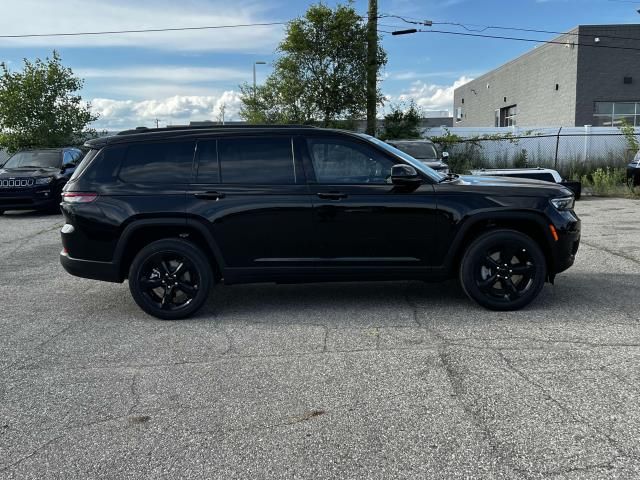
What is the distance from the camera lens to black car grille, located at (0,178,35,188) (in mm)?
13656

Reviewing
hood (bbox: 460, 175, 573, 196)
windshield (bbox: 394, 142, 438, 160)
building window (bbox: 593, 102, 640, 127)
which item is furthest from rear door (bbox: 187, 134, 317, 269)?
building window (bbox: 593, 102, 640, 127)

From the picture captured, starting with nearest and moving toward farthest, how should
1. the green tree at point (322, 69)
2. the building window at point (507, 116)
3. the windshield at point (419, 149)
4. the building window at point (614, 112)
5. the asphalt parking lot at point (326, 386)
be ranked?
1. the asphalt parking lot at point (326, 386)
2. the windshield at point (419, 149)
3. the green tree at point (322, 69)
4. the building window at point (614, 112)
5. the building window at point (507, 116)

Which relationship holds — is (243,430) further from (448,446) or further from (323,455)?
(448,446)

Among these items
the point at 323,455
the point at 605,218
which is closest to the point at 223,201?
the point at 323,455

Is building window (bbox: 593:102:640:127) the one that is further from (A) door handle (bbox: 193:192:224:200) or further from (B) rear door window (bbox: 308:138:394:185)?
(A) door handle (bbox: 193:192:224:200)

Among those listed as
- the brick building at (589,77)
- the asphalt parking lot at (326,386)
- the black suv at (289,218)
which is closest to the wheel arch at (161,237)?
the black suv at (289,218)

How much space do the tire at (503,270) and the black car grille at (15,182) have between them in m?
11.8

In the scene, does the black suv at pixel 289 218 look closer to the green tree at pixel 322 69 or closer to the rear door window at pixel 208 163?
the rear door window at pixel 208 163

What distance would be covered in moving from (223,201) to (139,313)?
1.50 meters

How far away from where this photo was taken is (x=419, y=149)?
15305 millimetres

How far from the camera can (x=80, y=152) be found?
16.3 m

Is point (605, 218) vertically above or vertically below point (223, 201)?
below

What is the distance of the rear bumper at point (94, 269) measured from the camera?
5.52 meters

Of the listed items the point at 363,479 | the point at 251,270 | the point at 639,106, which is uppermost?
the point at 639,106
